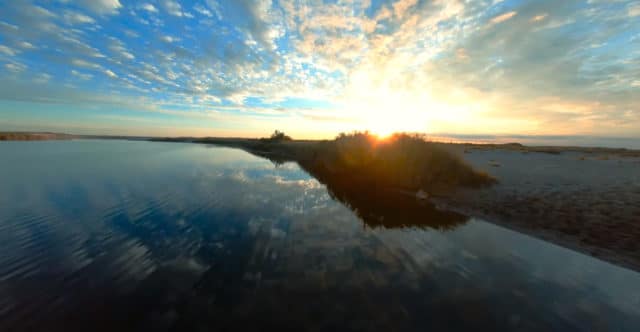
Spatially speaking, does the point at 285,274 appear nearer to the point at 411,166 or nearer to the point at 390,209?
the point at 390,209

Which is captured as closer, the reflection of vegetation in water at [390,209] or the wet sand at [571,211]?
the wet sand at [571,211]

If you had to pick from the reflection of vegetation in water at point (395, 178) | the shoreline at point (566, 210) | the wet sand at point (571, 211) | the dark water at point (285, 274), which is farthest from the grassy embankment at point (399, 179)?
the wet sand at point (571, 211)

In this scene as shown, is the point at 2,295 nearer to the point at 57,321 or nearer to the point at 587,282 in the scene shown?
the point at 57,321

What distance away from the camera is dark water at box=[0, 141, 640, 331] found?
4844 mm

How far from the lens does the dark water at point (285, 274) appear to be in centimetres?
484

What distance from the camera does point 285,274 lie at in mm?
6406

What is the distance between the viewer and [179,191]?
14898mm

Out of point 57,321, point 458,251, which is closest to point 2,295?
point 57,321

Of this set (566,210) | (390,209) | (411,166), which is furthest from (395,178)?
(566,210)

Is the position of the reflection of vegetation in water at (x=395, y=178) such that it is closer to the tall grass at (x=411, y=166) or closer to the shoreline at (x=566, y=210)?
the tall grass at (x=411, y=166)

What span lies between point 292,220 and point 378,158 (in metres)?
13.7

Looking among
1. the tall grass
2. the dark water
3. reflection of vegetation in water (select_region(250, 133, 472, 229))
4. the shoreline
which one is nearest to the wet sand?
the shoreline

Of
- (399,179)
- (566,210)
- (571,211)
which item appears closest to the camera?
(571,211)

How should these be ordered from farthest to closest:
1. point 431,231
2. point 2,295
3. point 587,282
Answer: point 431,231 < point 587,282 < point 2,295
